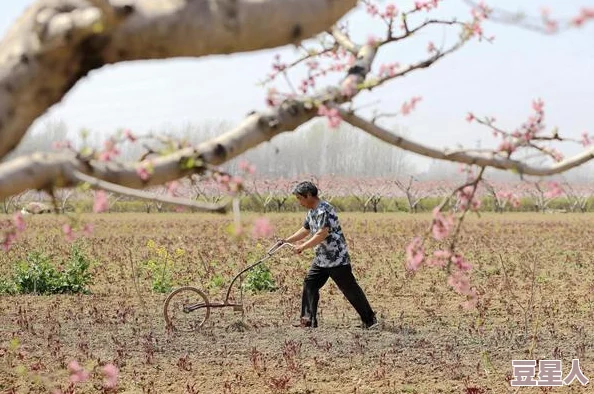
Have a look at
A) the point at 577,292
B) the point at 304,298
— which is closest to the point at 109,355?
the point at 304,298

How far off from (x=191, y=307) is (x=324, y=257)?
163 cm

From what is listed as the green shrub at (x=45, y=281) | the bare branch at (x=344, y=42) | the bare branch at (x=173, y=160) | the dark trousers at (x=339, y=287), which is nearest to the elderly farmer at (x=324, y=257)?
the dark trousers at (x=339, y=287)

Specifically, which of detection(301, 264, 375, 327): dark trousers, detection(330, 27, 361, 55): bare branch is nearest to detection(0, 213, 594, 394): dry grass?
detection(301, 264, 375, 327): dark trousers

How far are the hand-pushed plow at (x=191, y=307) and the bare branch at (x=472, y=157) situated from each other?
5.43 metres

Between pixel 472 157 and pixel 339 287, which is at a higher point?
pixel 472 157

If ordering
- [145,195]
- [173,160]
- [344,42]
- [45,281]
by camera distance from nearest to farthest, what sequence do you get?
[145,195]
[173,160]
[344,42]
[45,281]

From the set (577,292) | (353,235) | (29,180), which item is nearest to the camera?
(29,180)

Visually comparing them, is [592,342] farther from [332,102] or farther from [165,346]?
[332,102]

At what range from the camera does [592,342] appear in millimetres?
9117

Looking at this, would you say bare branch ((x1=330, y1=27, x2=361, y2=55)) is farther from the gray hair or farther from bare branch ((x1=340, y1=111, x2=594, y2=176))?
the gray hair

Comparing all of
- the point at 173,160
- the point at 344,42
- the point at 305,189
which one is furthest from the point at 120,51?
the point at 305,189

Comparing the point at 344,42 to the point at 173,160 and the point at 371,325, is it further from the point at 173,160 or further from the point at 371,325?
the point at 371,325

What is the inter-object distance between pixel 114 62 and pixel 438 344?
6457mm

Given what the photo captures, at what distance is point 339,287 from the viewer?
9.52 metres
